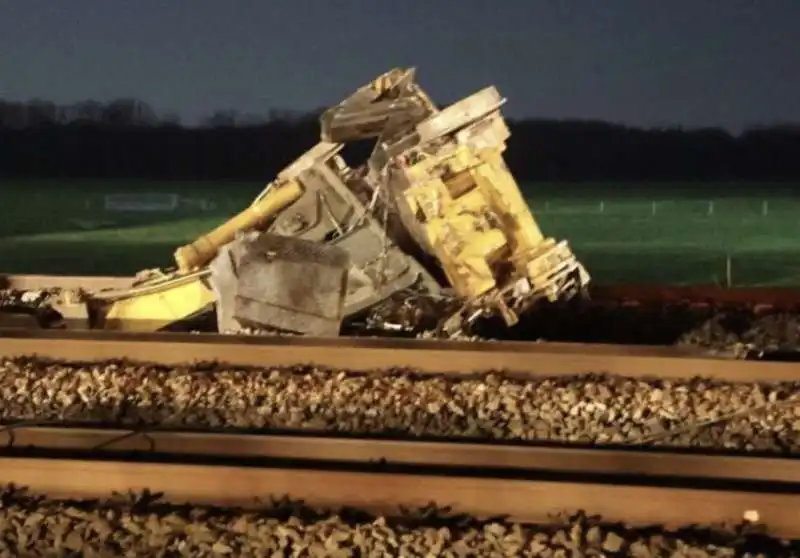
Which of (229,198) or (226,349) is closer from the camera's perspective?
(226,349)

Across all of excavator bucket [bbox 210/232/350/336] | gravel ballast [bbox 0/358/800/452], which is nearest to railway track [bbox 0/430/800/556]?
gravel ballast [bbox 0/358/800/452]

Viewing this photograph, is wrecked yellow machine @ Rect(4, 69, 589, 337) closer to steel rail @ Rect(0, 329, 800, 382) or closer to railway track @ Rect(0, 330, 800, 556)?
steel rail @ Rect(0, 329, 800, 382)

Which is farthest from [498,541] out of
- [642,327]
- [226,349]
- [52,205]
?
[52,205]

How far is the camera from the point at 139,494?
4.23m

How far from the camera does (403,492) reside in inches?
161

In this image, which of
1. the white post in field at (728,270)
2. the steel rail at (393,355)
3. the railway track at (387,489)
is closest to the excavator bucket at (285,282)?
the steel rail at (393,355)

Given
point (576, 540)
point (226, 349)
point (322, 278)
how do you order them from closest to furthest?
point (576, 540) < point (226, 349) < point (322, 278)

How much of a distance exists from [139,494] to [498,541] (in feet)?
4.92

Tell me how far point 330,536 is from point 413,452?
80 centimetres

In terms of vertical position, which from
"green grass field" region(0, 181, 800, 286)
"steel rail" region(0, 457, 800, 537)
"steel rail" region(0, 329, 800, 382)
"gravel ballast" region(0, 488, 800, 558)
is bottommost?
"gravel ballast" region(0, 488, 800, 558)

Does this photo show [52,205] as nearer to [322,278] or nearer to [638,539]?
[322,278]

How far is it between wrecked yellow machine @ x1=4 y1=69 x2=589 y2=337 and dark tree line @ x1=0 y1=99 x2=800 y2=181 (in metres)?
5.64

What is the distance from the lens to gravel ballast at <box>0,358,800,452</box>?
5.33 m

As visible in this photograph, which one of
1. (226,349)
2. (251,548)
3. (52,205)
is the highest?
(52,205)
